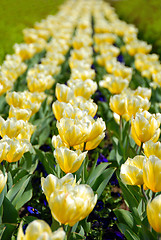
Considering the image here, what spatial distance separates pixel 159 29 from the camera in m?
6.84

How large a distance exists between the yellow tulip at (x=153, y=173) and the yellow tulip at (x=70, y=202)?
28 cm

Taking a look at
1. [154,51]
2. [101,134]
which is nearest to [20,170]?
[101,134]

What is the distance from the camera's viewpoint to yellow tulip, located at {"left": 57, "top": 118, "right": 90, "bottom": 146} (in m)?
1.44

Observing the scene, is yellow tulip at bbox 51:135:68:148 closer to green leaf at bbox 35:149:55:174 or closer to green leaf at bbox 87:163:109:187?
green leaf at bbox 35:149:55:174

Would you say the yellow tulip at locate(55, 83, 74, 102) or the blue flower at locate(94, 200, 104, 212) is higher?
the yellow tulip at locate(55, 83, 74, 102)

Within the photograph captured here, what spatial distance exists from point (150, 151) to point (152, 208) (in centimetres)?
41

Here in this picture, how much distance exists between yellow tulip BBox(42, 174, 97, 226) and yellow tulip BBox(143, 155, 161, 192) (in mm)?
285

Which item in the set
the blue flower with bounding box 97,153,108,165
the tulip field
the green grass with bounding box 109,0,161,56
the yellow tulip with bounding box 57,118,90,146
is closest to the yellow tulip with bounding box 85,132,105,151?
the tulip field

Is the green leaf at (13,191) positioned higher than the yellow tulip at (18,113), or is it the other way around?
the yellow tulip at (18,113)

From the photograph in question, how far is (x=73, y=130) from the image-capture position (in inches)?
56.8

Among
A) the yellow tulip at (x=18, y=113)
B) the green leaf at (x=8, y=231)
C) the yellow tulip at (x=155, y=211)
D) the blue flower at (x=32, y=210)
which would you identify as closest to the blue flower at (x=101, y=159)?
the blue flower at (x=32, y=210)

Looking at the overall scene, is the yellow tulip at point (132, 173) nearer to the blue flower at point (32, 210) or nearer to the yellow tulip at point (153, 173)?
the yellow tulip at point (153, 173)

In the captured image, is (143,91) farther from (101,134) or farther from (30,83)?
(30,83)

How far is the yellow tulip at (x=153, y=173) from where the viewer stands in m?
1.16
